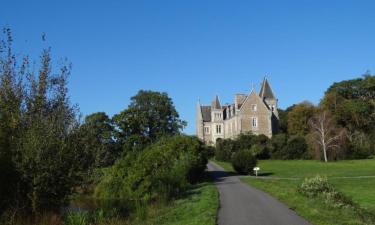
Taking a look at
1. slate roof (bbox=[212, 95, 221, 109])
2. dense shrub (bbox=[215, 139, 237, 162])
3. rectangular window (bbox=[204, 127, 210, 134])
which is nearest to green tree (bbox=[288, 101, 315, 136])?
dense shrub (bbox=[215, 139, 237, 162])

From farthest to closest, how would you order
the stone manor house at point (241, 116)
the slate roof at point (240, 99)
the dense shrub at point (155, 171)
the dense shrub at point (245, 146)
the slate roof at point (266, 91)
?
1. the slate roof at point (266, 91)
2. the slate roof at point (240, 99)
3. the stone manor house at point (241, 116)
4. the dense shrub at point (245, 146)
5. the dense shrub at point (155, 171)

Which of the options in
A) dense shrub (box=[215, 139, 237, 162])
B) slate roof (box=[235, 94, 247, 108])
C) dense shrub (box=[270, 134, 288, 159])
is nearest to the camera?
dense shrub (box=[215, 139, 237, 162])

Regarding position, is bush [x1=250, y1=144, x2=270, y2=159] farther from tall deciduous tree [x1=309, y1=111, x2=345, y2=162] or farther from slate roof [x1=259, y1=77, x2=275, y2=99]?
slate roof [x1=259, y1=77, x2=275, y2=99]

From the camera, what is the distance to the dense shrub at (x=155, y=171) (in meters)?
29.1

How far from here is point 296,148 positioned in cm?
7088

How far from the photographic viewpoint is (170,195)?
81.9 ft

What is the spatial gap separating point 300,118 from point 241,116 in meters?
11.1

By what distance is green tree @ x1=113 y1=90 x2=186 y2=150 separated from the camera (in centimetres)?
7388

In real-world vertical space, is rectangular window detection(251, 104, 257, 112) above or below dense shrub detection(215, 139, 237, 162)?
above

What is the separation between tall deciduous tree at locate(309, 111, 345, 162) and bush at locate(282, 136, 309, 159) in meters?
3.24

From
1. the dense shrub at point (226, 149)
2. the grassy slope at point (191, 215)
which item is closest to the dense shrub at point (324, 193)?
the grassy slope at point (191, 215)

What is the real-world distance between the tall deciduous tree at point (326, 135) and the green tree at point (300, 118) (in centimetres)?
1630

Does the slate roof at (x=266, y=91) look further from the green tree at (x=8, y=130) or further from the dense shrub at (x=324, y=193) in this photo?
the green tree at (x=8, y=130)

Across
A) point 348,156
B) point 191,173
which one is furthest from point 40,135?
point 348,156
